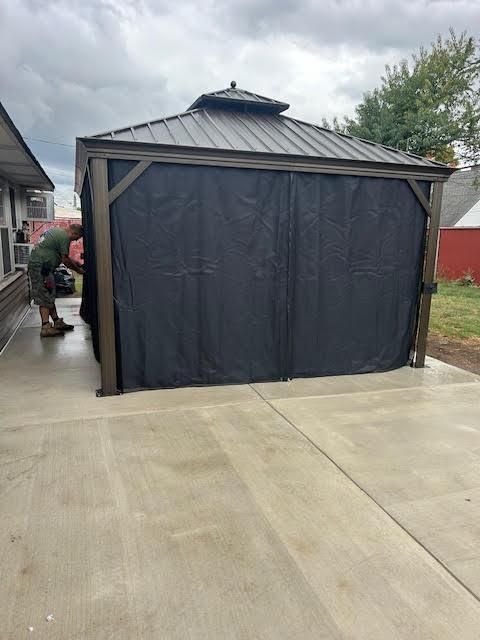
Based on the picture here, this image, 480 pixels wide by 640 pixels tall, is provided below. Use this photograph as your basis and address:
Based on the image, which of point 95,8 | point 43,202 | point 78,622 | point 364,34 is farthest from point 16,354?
point 364,34

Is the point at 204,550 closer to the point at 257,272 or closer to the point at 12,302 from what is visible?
the point at 257,272

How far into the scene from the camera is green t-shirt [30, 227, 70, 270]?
6.04 metres

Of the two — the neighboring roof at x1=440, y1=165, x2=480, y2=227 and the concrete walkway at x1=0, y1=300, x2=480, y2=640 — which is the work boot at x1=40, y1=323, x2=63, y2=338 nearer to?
the concrete walkway at x1=0, y1=300, x2=480, y2=640

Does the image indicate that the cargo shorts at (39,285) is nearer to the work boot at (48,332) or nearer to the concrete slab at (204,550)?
the work boot at (48,332)

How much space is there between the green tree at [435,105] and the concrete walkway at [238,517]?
1435 centimetres

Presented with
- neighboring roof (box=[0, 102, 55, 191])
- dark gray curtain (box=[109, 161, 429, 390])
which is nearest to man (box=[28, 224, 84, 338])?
neighboring roof (box=[0, 102, 55, 191])

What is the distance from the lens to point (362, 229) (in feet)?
15.1

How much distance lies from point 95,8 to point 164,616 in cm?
1300

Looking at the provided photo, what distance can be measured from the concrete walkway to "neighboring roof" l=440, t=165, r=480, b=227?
17786 millimetres

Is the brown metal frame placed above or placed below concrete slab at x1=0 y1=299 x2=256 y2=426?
above

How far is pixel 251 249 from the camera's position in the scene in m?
4.29

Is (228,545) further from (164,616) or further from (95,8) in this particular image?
(95,8)

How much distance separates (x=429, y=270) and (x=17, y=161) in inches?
229

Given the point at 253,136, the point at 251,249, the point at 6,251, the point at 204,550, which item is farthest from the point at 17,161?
the point at 204,550
